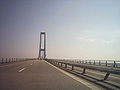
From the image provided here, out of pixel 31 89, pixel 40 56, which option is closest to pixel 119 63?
pixel 31 89

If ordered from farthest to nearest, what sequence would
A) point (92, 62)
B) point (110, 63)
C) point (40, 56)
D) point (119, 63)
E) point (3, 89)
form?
point (40, 56) → point (92, 62) → point (110, 63) → point (119, 63) → point (3, 89)

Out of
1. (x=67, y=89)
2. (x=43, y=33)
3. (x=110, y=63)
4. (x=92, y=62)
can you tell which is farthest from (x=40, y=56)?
(x=67, y=89)

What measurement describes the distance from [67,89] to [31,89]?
1666 millimetres

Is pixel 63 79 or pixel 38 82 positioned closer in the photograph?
pixel 38 82

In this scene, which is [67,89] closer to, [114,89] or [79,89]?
[79,89]

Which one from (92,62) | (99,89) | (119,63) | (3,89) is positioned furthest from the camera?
(92,62)

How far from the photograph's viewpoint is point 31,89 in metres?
7.88

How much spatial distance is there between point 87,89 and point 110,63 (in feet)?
79.8

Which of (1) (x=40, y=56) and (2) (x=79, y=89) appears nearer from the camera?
(2) (x=79, y=89)

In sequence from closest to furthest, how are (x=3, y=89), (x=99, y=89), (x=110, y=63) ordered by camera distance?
(x=3, y=89) < (x=99, y=89) < (x=110, y=63)

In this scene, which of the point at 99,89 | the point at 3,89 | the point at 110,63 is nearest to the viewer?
the point at 3,89

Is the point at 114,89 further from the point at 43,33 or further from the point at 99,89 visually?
the point at 43,33

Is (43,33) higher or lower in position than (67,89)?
higher

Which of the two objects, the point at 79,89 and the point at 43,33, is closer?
the point at 79,89
